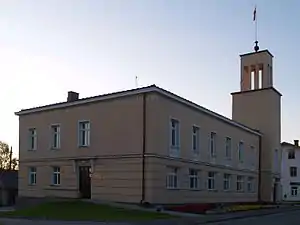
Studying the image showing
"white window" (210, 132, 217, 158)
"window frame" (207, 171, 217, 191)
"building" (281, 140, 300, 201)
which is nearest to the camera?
"window frame" (207, 171, 217, 191)

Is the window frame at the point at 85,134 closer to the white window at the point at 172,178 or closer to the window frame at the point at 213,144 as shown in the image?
the white window at the point at 172,178

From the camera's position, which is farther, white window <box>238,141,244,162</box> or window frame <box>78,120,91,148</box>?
white window <box>238,141,244,162</box>

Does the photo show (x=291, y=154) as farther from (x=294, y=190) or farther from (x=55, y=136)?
(x=55, y=136)

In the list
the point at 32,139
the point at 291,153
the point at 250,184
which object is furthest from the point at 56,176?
the point at 291,153

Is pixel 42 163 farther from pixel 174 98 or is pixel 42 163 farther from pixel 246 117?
pixel 246 117

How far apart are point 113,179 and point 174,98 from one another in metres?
7.12

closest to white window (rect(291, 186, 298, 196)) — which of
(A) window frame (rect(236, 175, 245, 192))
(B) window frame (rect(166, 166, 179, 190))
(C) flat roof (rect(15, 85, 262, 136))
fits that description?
(A) window frame (rect(236, 175, 245, 192))

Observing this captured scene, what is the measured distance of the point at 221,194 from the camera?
149ft

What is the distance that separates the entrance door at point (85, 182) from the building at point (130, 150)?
0.07 meters

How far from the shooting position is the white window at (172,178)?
35562 millimetres

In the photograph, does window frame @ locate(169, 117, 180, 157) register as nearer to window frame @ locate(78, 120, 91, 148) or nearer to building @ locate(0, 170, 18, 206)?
window frame @ locate(78, 120, 91, 148)

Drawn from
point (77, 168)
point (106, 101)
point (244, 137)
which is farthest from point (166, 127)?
point (244, 137)

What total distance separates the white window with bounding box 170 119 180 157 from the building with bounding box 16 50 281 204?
7 centimetres

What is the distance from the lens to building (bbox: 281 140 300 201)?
95.4 meters
